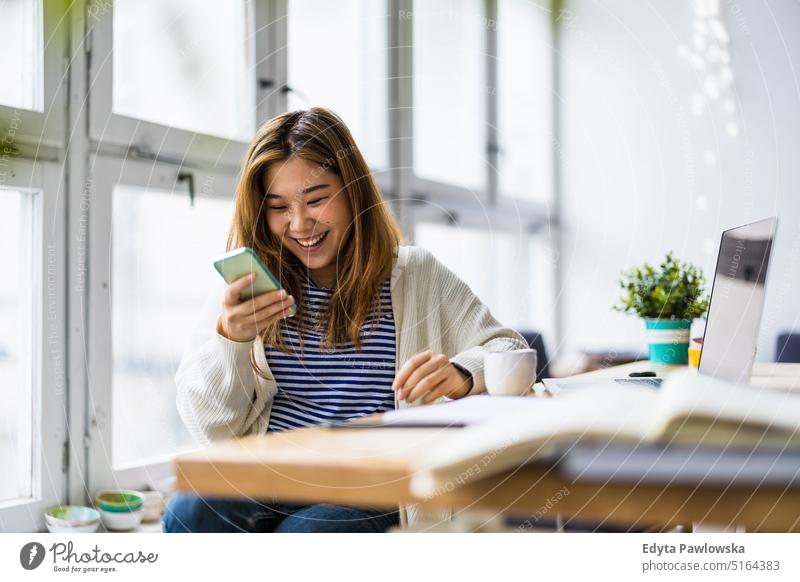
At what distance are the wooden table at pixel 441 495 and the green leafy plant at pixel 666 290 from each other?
2.28 feet

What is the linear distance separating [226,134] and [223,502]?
571mm

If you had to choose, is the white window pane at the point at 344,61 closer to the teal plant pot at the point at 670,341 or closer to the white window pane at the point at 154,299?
the white window pane at the point at 154,299

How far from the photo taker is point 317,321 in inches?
32.6

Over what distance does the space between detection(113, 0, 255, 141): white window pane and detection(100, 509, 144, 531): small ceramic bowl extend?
1.48 feet

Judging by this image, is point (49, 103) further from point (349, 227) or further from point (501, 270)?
point (501, 270)

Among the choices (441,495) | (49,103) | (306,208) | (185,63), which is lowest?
(441,495)

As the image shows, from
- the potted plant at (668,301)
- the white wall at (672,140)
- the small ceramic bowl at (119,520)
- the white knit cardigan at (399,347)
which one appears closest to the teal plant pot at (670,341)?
the potted plant at (668,301)

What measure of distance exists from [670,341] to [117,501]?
76cm

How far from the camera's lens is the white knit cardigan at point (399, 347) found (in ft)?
2.47

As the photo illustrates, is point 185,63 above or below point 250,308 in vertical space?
above

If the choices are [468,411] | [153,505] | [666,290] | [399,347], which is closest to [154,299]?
[153,505]

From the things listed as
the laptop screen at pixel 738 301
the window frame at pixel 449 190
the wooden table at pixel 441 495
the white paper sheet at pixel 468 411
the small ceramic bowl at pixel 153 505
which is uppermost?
the window frame at pixel 449 190

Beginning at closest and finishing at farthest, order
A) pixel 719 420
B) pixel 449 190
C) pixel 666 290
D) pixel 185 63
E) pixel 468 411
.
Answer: pixel 719 420
pixel 468 411
pixel 185 63
pixel 666 290
pixel 449 190
